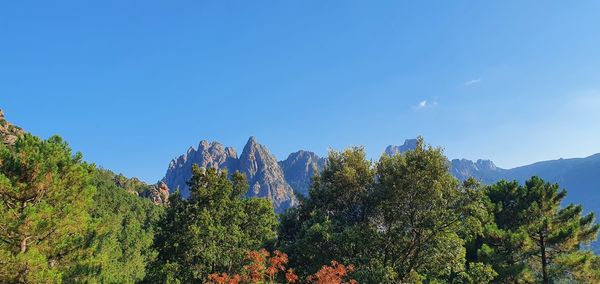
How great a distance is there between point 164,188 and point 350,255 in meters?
138

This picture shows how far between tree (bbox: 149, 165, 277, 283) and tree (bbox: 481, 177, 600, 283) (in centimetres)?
1460

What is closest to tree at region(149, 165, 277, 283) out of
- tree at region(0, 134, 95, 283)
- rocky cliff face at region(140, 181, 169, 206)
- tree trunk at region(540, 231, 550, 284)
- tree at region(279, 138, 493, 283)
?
tree at region(279, 138, 493, 283)

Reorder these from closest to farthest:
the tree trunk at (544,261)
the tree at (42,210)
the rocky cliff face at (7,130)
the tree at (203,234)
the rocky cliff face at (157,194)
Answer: the tree at (42,210) < the tree at (203,234) < the tree trunk at (544,261) < the rocky cliff face at (7,130) < the rocky cliff face at (157,194)

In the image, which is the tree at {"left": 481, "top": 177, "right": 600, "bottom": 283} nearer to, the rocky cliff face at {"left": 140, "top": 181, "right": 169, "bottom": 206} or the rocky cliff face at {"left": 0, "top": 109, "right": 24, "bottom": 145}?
the rocky cliff face at {"left": 140, "top": 181, "right": 169, "bottom": 206}

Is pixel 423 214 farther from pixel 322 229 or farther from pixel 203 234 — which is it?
pixel 203 234

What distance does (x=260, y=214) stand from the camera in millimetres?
27922

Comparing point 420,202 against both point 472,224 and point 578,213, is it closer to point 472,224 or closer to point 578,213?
point 472,224

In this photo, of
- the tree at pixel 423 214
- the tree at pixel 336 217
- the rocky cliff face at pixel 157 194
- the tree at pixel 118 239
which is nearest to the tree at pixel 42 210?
the tree at pixel 118 239

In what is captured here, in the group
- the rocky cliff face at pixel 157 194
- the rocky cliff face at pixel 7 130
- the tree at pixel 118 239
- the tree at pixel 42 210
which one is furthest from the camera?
the rocky cliff face at pixel 157 194

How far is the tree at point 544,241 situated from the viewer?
76.6ft

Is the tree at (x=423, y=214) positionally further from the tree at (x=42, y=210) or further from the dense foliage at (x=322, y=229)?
the tree at (x=42, y=210)

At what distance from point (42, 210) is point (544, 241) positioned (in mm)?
26343

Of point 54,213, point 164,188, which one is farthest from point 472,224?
point 164,188

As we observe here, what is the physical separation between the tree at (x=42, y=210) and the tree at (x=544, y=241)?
21484mm
